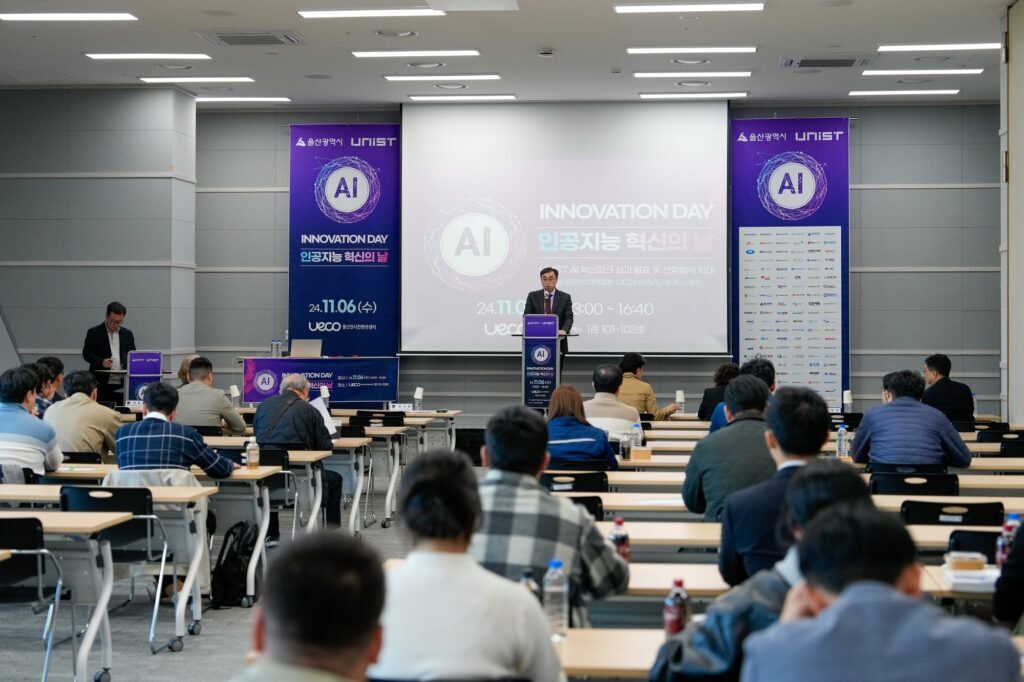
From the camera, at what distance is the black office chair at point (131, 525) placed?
535cm

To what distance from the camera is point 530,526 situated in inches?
123

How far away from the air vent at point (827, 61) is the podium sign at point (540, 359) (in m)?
3.81

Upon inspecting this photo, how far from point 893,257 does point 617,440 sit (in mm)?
8635

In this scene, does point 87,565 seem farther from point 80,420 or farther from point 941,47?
point 941,47

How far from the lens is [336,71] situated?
1293 centimetres

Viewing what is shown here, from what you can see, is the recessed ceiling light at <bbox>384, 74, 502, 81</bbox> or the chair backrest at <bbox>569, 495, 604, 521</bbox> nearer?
the chair backrest at <bbox>569, 495, 604, 521</bbox>

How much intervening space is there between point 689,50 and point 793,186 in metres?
3.09

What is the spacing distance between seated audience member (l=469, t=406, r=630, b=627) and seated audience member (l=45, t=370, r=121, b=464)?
4.89 metres

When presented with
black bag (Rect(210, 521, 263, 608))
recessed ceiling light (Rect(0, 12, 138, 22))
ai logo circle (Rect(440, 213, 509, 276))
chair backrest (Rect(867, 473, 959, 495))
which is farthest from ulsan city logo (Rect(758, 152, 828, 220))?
black bag (Rect(210, 521, 263, 608))

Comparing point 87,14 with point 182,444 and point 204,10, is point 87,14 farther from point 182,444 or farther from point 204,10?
point 182,444

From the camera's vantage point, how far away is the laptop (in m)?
13.3

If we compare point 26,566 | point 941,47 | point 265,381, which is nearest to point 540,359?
point 265,381

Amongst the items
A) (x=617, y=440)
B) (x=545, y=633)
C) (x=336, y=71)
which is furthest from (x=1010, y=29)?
(x=545, y=633)

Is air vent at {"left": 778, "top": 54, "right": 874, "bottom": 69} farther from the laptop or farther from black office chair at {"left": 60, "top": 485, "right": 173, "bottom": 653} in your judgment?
black office chair at {"left": 60, "top": 485, "right": 173, "bottom": 653}
